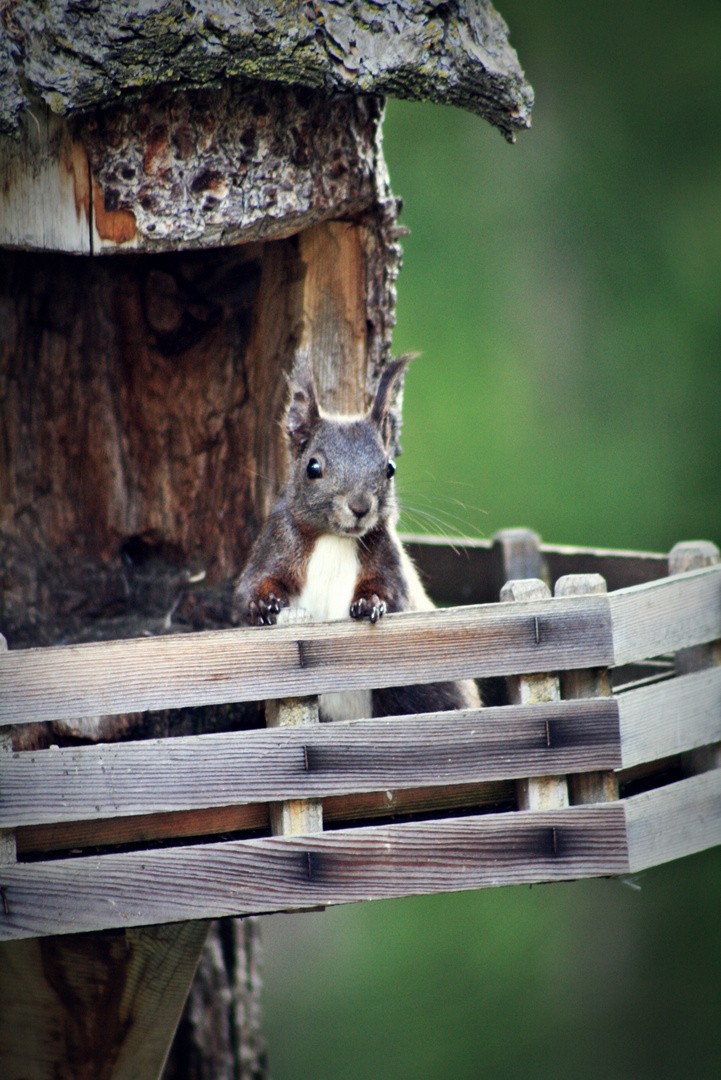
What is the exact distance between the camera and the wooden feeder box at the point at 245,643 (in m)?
1.91

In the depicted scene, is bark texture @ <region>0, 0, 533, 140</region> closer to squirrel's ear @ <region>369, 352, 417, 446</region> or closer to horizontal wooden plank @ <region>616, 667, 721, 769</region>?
squirrel's ear @ <region>369, 352, 417, 446</region>

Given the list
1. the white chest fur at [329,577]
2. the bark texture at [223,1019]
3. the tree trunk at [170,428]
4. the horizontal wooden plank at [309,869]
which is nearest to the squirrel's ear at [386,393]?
the white chest fur at [329,577]

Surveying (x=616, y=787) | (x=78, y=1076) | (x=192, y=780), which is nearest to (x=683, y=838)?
(x=616, y=787)

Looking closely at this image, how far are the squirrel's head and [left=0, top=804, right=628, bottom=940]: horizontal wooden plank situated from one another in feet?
2.11

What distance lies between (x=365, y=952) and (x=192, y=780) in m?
4.37

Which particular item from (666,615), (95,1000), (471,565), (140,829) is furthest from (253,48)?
(95,1000)

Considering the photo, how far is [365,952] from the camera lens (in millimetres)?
5957

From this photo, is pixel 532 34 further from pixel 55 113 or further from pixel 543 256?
pixel 55 113

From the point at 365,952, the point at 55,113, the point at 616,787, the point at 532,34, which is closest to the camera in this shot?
the point at 616,787

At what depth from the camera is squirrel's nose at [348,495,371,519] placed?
2316 millimetres

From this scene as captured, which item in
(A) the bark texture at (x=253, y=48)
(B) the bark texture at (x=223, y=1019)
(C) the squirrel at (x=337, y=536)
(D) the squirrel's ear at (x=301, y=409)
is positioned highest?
(A) the bark texture at (x=253, y=48)

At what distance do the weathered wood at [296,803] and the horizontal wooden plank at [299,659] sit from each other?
0.04m

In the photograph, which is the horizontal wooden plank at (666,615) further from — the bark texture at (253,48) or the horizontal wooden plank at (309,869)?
the bark texture at (253,48)

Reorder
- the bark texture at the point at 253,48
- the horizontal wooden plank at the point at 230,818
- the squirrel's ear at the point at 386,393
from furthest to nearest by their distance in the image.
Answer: the squirrel's ear at the point at 386,393
the bark texture at the point at 253,48
the horizontal wooden plank at the point at 230,818
